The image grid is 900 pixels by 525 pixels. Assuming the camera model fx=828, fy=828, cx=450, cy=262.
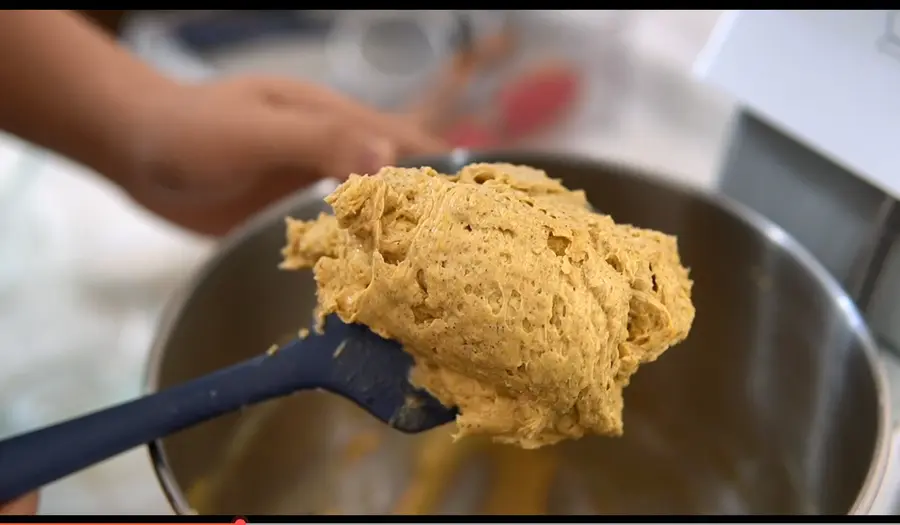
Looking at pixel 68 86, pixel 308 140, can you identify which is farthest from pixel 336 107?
pixel 68 86

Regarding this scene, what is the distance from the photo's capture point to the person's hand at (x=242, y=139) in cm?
53

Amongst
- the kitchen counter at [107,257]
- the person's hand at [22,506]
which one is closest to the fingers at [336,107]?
the kitchen counter at [107,257]

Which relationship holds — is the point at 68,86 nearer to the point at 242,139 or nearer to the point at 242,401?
the point at 242,139

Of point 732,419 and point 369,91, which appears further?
point 369,91

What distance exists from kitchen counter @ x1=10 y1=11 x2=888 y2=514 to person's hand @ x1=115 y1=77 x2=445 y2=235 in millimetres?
91

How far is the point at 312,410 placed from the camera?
487 millimetres

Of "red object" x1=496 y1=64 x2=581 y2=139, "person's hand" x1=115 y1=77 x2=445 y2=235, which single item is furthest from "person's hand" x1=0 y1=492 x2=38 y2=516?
"red object" x1=496 y1=64 x2=581 y2=139

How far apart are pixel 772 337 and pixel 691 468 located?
0.09m

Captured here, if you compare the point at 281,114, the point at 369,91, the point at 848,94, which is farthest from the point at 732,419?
the point at 369,91

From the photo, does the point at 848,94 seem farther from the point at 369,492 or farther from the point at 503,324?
the point at 369,492

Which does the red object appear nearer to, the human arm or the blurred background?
the blurred background

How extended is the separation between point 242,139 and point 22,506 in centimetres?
26

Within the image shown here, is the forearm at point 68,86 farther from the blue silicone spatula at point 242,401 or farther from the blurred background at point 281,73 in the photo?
the blue silicone spatula at point 242,401

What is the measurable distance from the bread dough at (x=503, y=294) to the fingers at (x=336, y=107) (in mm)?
227
